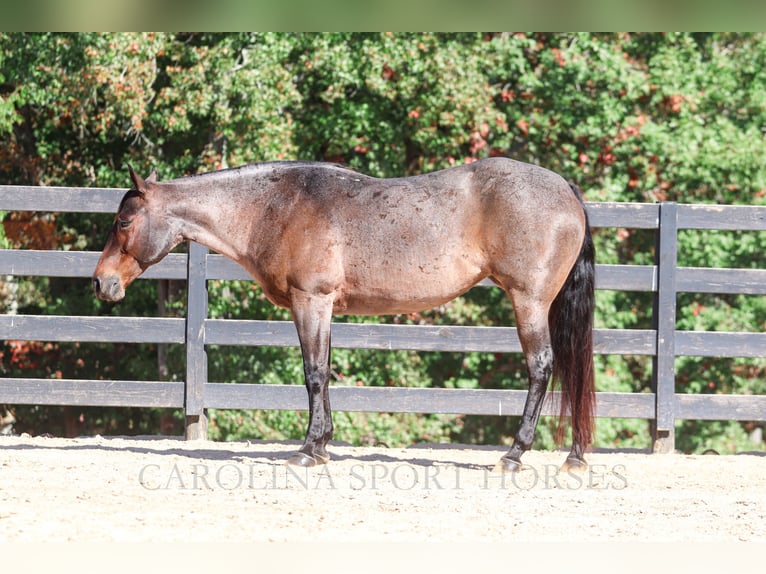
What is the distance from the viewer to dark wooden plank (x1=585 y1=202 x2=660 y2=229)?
19.9 ft

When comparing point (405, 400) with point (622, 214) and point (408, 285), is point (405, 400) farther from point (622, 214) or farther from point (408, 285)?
point (622, 214)

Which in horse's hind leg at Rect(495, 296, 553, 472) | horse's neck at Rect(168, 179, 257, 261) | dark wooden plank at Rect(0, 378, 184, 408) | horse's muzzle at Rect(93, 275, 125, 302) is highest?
horse's neck at Rect(168, 179, 257, 261)

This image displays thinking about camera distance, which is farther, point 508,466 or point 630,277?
point 630,277

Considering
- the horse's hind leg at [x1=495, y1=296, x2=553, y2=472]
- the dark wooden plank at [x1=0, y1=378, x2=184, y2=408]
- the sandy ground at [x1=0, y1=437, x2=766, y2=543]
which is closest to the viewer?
the sandy ground at [x1=0, y1=437, x2=766, y2=543]

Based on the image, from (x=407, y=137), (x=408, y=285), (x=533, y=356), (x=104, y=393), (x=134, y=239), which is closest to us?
(x=533, y=356)

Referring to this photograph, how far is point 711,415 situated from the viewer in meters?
6.02

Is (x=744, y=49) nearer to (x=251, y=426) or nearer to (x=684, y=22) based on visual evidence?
(x=251, y=426)

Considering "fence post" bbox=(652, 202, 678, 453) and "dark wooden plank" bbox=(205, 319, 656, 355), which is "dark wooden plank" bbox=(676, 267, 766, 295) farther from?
"dark wooden plank" bbox=(205, 319, 656, 355)

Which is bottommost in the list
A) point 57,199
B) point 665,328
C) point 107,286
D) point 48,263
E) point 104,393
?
point 104,393

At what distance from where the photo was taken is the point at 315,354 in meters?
4.93

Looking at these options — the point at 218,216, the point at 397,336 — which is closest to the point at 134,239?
the point at 218,216

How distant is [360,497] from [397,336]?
84.5 inches

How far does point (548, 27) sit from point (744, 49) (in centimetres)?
1225

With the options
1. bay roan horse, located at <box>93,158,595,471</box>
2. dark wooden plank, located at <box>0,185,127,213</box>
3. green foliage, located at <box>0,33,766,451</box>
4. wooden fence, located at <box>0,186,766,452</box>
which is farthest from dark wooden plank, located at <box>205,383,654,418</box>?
green foliage, located at <box>0,33,766,451</box>
